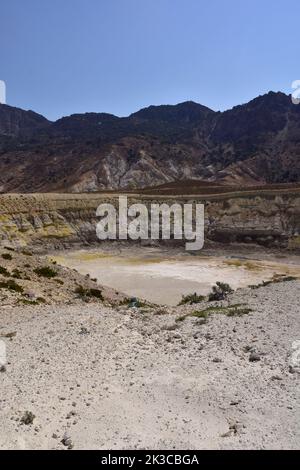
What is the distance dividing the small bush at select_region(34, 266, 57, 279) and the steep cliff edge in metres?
27.3

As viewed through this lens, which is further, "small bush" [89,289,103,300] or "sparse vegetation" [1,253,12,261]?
"sparse vegetation" [1,253,12,261]

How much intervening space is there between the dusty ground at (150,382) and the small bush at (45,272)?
8404 millimetres

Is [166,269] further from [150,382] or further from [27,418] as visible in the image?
[27,418]

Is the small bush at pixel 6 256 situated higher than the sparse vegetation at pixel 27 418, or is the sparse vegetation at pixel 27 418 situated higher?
the small bush at pixel 6 256

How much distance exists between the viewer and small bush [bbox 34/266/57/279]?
2444 centimetres

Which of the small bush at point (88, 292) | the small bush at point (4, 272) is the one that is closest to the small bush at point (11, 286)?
the small bush at point (4, 272)

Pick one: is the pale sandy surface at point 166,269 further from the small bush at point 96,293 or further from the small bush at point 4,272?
the small bush at point 4,272

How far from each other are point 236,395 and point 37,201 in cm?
5314

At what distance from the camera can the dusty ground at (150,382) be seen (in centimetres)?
802

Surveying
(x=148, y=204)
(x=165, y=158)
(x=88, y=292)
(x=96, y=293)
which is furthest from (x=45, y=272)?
(x=165, y=158)

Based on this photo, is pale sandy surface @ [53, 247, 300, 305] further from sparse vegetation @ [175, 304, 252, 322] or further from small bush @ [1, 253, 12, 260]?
sparse vegetation @ [175, 304, 252, 322]

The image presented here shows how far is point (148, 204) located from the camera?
6231 cm

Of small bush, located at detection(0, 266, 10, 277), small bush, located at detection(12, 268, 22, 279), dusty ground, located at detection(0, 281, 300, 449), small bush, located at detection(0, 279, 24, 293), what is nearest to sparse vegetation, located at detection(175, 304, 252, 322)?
dusty ground, located at detection(0, 281, 300, 449)

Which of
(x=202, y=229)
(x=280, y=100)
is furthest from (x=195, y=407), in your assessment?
(x=280, y=100)
